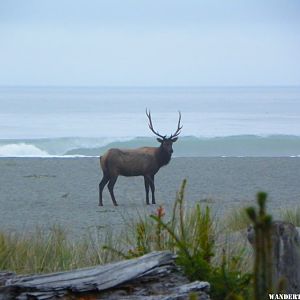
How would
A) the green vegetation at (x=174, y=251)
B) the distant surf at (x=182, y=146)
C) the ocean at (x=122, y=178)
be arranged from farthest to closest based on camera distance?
1. the distant surf at (x=182, y=146)
2. the ocean at (x=122, y=178)
3. the green vegetation at (x=174, y=251)

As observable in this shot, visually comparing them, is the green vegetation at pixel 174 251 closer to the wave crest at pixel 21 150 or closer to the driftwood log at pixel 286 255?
the driftwood log at pixel 286 255

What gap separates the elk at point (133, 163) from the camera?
60.8 feet

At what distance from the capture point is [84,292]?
517 centimetres

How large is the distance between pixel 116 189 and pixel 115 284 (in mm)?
17456

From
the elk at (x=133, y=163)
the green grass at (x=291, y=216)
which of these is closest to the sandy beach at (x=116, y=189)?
the elk at (x=133, y=163)

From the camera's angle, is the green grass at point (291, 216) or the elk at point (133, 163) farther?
the elk at point (133, 163)

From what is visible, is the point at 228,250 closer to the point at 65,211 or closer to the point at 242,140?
the point at 65,211

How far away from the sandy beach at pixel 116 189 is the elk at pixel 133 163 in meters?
0.49

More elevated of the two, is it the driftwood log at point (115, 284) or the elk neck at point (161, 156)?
the elk neck at point (161, 156)

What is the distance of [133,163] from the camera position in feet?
61.4

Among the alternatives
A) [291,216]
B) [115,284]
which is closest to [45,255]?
[115,284]

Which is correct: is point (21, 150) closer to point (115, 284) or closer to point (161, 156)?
point (161, 156)

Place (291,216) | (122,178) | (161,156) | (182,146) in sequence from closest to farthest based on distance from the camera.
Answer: (291,216), (161,156), (122,178), (182,146)

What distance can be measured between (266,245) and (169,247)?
3.69 meters
